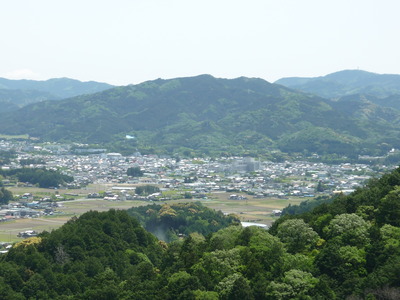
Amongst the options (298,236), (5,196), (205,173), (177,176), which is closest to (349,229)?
(298,236)

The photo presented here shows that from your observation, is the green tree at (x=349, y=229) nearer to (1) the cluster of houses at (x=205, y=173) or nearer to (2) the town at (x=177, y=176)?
(2) the town at (x=177, y=176)

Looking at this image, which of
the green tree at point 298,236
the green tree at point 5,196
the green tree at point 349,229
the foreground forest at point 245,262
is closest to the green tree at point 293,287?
the foreground forest at point 245,262

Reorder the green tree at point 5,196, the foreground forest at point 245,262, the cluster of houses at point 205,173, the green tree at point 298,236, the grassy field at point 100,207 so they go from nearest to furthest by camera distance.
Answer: the foreground forest at point 245,262 → the green tree at point 298,236 → the grassy field at point 100,207 → the green tree at point 5,196 → the cluster of houses at point 205,173

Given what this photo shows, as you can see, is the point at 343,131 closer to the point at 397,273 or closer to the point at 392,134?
the point at 392,134

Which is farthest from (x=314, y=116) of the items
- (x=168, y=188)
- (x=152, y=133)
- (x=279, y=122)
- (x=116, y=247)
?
(x=116, y=247)

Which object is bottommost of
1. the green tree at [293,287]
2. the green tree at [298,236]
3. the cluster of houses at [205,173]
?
the cluster of houses at [205,173]

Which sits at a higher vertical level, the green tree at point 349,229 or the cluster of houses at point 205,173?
the green tree at point 349,229
